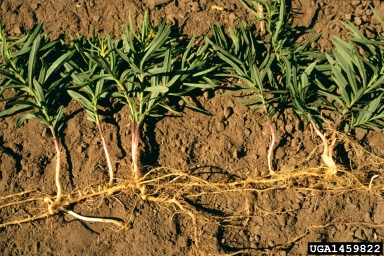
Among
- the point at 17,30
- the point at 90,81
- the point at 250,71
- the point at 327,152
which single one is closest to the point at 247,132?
the point at 250,71

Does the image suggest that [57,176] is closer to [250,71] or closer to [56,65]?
[56,65]

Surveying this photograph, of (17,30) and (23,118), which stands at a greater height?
(17,30)

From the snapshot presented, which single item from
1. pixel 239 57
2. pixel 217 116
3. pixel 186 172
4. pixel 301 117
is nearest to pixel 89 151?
pixel 186 172

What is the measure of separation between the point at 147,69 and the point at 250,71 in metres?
0.64

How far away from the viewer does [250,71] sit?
110 inches

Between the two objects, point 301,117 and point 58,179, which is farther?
point 301,117

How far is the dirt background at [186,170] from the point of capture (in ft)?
9.14

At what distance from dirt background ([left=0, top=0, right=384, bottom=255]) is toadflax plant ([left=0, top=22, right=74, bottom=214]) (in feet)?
0.36

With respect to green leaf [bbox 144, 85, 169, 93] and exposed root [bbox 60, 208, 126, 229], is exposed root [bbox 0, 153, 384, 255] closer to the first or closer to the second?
exposed root [bbox 60, 208, 126, 229]

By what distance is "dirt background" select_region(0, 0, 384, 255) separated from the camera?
9.14ft

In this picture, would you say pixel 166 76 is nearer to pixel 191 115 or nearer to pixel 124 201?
pixel 191 115

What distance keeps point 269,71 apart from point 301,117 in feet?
1.24

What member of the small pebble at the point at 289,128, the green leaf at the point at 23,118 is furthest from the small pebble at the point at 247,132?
the green leaf at the point at 23,118

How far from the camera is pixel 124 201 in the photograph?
2826 mm
